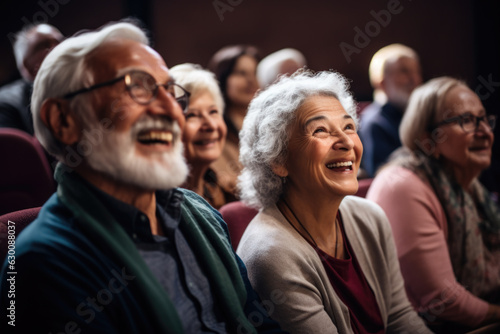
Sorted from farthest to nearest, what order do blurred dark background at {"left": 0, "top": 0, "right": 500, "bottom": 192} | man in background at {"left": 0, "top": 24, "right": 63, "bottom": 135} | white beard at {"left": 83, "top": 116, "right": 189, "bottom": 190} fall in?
blurred dark background at {"left": 0, "top": 0, "right": 500, "bottom": 192}, man in background at {"left": 0, "top": 24, "right": 63, "bottom": 135}, white beard at {"left": 83, "top": 116, "right": 189, "bottom": 190}

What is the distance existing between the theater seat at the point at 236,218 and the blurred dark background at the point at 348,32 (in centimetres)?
290

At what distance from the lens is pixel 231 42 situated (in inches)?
180

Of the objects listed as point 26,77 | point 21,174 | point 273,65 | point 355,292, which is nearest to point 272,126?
point 355,292

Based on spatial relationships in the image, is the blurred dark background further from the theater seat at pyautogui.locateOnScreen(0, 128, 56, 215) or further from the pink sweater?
the pink sweater

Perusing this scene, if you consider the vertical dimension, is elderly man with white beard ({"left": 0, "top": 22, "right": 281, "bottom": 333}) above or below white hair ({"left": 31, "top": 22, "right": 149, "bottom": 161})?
below

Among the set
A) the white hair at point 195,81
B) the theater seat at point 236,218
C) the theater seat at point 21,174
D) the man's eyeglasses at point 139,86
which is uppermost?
the man's eyeglasses at point 139,86

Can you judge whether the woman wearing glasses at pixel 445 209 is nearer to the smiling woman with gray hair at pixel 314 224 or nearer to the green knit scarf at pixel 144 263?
the smiling woman with gray hair at pixel 314 224

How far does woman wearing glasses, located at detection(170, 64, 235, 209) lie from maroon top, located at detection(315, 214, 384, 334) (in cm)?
83

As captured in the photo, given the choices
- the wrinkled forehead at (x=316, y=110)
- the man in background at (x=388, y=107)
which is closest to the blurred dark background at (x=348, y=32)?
the man in background at (x=388, y=107)

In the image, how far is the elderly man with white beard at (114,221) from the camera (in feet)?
3.01

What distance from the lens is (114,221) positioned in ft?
3.34

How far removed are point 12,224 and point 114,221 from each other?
351mm

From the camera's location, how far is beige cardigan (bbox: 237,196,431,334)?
4.35 ft

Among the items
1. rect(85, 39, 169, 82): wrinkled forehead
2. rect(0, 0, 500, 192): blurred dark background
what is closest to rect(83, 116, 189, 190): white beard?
rect(85, 39, 169, 82): wrinkled forehead
